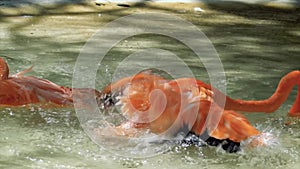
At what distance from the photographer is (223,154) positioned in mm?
1937

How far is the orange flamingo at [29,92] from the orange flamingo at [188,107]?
0.28 meters

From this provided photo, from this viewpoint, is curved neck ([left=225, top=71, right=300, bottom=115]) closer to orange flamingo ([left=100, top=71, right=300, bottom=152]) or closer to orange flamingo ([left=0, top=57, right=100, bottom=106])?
orange flamingo ([left=100, top=71, right=300, bottom=152])

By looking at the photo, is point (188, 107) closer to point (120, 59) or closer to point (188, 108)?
point (188, 108)

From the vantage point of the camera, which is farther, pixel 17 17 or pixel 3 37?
pixel 17 17

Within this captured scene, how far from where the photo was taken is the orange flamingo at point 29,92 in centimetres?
218

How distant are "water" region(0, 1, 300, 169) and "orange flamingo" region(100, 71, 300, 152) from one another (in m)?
0.07

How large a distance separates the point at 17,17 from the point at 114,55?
1.08 meters

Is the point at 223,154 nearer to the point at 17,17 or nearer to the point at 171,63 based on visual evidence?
the point at 171,63

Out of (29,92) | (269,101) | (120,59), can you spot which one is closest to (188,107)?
(269,101)

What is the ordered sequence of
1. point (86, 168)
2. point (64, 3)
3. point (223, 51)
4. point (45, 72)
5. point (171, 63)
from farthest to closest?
point (64, 3) < point (223, 51) < point (171, 63) < point (45, 72) < point (86, 168)

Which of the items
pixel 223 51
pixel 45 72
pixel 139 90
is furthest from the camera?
pixel 223 51

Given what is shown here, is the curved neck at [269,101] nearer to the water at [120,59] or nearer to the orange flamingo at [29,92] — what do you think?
the water at [120,59]

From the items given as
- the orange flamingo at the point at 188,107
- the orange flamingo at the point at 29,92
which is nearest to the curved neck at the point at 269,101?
the orange flamingo at the point at 188,107

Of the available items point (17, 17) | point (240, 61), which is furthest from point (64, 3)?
point (240, 61)
